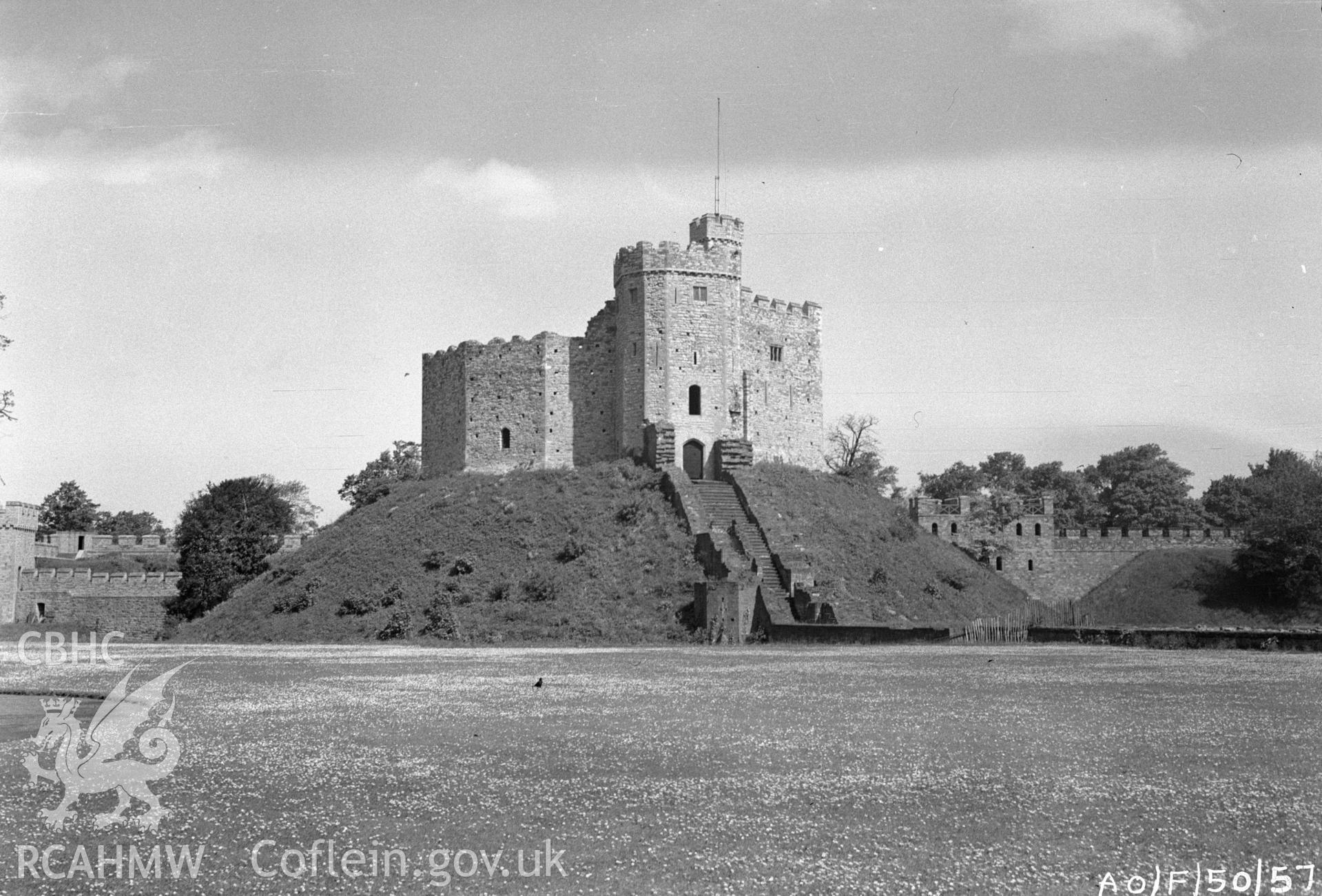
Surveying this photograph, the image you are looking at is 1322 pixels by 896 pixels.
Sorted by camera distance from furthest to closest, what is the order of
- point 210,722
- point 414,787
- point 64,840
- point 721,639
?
point 721,639
point 210,722
point 414,787
point 64,840

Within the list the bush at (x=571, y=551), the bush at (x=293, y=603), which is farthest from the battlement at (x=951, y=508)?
the bush at (x=293, y=603)

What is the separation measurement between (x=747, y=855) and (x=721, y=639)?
27243mm

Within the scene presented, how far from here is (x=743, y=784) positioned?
12.5 metres

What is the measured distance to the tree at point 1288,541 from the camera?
65.0 meters

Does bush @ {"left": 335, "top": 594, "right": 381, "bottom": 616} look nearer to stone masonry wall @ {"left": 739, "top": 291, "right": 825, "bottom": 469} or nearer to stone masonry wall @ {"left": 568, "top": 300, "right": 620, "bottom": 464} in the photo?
stone masonry wall @ {"left": 568, "top": 300, "right": 620, "bottom": 464}

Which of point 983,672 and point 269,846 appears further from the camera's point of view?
point 983,672

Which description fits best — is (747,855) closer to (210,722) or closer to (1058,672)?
(210,722)

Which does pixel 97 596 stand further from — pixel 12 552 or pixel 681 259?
pixel 681 259

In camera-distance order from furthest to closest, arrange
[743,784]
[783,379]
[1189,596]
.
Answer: [1189,596], [783,379], [743,784]

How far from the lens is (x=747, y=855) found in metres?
10.0

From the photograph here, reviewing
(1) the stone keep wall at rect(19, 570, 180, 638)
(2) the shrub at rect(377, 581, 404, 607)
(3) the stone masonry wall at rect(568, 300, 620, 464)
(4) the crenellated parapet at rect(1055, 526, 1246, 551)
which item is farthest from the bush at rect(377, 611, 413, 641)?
(4) the crenellated parapet at rect(1055, 526, 1246, 551)

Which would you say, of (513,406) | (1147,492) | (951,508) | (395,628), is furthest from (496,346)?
(1147,492)

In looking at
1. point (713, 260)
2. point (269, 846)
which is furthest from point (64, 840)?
point (713, 260)

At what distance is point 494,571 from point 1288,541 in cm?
4295
